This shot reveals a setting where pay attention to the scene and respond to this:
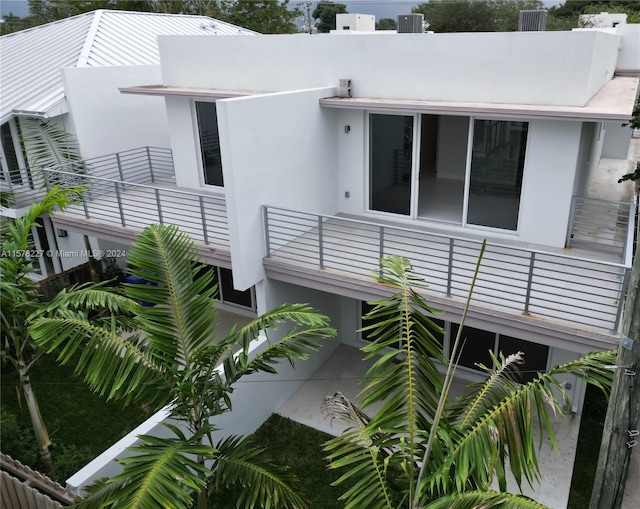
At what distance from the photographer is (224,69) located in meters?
12.7

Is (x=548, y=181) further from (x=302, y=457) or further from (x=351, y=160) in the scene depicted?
(x=302, y=457)

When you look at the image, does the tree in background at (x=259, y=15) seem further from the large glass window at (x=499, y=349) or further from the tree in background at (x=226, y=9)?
the large glass window at (x=499, y=349)

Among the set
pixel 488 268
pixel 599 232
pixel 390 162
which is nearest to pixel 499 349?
pixel 488 268

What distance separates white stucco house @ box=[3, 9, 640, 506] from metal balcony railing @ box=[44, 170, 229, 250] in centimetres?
9

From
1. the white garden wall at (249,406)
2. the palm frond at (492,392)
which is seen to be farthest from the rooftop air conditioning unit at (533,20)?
the palm frond at (492,392)

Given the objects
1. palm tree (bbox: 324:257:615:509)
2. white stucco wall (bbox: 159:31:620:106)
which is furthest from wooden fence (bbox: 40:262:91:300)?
palm tree (bbox: 324:257:615:509)

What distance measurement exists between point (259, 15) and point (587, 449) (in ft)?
128

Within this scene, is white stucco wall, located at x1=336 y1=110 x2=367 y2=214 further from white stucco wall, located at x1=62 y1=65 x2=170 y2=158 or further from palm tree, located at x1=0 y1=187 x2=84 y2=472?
white stucco wall, located at x1=62 y1=65 x2=170 y2=158

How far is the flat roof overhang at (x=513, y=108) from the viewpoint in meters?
8.22

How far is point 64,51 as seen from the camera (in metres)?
16.5

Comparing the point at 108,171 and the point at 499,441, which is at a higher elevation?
the point at 499,441

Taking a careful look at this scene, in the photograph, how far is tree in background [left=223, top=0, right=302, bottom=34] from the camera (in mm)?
39875

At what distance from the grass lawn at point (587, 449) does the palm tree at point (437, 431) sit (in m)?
5.07

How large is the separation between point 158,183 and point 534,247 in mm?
10428
